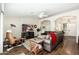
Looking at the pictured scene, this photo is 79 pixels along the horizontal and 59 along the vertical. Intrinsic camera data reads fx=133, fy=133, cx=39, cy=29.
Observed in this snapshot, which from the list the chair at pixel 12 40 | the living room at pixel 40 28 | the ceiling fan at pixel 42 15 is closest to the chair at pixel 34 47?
the living room at pixel 40 28

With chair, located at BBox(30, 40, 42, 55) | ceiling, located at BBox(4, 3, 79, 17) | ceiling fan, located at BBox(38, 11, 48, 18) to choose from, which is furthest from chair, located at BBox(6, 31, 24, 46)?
ceiling fan, located at BBox(38, 11, 48, 18)

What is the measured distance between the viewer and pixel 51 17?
204cm

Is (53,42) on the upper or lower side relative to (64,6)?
lower

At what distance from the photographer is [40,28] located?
80.6 inches

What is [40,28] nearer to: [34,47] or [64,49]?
[34,47]

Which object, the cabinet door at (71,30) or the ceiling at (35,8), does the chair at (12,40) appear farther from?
the cabinet door at (71,30)

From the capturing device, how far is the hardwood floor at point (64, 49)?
2.04m

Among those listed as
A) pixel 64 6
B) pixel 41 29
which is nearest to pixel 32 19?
pixel 41 29

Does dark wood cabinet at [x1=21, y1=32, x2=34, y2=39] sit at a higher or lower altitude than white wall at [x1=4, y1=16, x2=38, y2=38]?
lower

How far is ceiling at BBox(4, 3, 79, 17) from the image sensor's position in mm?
2012

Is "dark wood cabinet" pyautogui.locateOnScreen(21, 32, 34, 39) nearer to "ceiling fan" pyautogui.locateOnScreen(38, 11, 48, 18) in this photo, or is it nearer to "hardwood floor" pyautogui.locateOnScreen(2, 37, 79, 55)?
"hardwood floor" pyautogui.locateOnScreen(2, 37, 79, 55)
